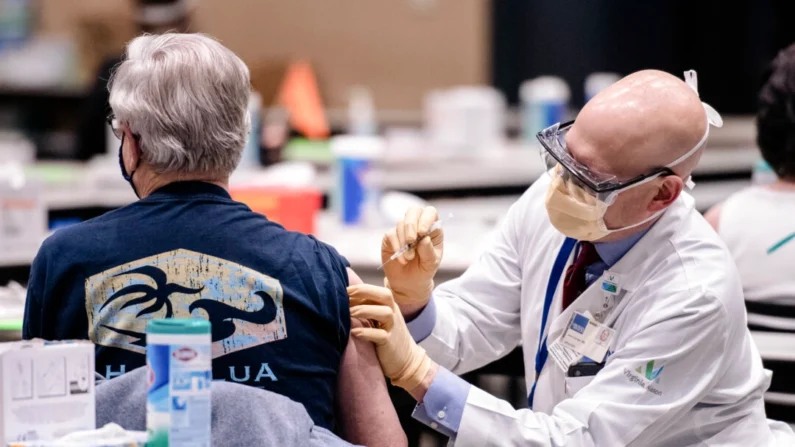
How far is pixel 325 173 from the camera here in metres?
4.88

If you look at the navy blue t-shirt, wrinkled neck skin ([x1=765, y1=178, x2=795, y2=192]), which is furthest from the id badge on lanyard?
wrinkled neck skin ([x1=765, y1=178, x2=795, y2=192])

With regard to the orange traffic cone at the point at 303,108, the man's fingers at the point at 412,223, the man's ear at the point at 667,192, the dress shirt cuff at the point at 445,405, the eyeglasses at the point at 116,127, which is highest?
the eyeglasses at the point at 116,127

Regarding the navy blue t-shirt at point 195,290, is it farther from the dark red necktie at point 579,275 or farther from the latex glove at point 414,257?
the dark red necktie at point 579,275

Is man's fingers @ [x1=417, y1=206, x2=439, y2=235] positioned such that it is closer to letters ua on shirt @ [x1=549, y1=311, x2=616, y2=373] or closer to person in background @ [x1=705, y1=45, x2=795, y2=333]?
letters ua on shirt @ [x1=549, y1=311, x2=616, y2=373]

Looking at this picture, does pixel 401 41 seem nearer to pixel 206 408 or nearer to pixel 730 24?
pixel 730 24

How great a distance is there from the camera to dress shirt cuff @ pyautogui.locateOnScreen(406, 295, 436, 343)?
206cm

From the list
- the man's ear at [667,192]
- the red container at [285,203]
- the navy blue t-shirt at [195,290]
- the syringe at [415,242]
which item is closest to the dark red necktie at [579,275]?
the man's ear at [667,192]

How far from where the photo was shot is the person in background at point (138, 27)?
466cm

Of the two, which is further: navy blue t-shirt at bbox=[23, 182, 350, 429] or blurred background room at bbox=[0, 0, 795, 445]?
blurred background room at bbox=[0, 0, 795, 445]

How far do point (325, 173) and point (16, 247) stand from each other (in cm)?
200

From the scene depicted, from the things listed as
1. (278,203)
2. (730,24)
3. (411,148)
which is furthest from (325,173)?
(730,24)

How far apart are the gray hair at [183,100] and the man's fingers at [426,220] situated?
38cm

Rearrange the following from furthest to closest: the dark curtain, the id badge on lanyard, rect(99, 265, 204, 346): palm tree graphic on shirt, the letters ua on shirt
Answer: the dark curtain < the id badge on lanyard < the letters ua on shirt < rect(99, 265, 204, 346): palm tree graphic on shirt

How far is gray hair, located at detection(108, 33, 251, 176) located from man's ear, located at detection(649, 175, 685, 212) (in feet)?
2.36
